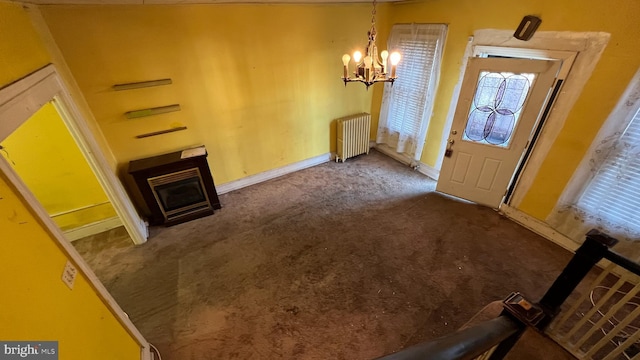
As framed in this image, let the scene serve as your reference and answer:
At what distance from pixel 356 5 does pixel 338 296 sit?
149 inches

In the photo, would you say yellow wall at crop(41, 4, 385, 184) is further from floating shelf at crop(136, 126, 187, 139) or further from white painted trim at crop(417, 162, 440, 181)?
white painted trim at crop(417, 162, 440, 181)

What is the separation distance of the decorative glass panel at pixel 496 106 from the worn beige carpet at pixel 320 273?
97 centimetres

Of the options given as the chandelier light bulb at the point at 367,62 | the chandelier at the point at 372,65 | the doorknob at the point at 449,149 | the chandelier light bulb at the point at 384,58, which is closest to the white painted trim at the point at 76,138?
the chandelier at the point at 372,65

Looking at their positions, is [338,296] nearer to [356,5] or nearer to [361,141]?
[361,141]

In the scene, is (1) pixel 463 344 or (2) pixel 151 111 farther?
(2) pixel 151 111

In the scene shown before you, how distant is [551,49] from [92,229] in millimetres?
5447

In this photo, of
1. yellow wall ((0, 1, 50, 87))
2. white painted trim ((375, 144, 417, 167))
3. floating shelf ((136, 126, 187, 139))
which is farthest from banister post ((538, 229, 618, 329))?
floating shelf ((136, 126, 187, 139))

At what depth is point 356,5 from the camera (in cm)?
353

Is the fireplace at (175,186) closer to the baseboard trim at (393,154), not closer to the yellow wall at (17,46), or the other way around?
the yellow wall at (17,46)

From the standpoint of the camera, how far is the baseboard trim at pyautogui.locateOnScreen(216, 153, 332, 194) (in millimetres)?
3839

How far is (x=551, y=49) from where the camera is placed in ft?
7.82

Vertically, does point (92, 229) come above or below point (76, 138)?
below

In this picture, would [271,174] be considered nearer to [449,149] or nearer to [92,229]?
[92,229]

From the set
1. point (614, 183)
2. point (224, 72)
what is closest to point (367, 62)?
point (224, 72)
